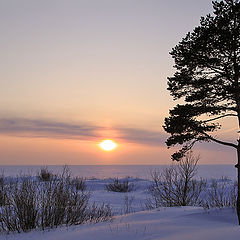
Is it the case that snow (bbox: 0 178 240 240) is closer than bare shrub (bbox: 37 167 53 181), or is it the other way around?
snow (bbox: 0 178 240 240)

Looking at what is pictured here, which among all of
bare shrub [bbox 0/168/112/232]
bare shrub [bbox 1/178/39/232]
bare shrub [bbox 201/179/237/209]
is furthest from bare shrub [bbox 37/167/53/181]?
bare shrub [bbox 201/179/237/209]

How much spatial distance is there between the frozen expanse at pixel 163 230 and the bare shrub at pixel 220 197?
1.78m

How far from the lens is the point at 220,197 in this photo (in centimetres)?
1962

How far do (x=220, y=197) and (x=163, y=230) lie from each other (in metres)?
12.7

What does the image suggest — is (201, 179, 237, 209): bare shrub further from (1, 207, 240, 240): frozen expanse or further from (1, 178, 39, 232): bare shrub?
(1, 178, 39, 232): bare shrub

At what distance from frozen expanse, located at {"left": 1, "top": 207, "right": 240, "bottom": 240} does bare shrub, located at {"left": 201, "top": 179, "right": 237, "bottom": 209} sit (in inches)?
70.1

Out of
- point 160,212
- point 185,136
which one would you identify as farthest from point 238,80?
point 160,212

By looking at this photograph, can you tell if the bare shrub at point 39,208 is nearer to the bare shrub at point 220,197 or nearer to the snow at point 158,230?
the snow at point 158,230

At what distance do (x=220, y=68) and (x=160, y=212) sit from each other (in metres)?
6.06

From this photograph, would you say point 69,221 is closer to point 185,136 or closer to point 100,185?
point 185,136

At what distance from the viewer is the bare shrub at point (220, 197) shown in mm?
14154

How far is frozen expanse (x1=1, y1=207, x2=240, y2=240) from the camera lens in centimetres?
729

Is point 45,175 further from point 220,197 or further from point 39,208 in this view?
point 220,197

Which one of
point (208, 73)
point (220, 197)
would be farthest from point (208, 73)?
point (220, 197)
